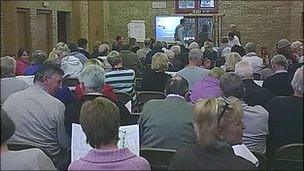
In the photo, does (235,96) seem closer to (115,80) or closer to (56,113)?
(56,113)

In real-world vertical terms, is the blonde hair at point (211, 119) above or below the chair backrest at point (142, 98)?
above

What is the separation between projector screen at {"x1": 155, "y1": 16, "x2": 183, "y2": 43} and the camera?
1753 centimetres

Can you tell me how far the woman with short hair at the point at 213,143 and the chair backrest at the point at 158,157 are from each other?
0.78 m

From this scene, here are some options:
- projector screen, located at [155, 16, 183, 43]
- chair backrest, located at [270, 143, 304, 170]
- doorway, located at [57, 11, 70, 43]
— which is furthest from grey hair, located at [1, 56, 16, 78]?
projector screen, located at [155, 16, 183, 43]

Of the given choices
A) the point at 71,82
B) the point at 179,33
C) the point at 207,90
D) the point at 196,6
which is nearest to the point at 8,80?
the point at 71,82

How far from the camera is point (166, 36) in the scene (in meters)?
17.8

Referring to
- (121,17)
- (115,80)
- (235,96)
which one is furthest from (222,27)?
(235,96)

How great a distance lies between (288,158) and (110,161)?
149 cm

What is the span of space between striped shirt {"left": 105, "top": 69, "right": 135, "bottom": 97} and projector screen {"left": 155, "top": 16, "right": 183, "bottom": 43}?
10.3 meters

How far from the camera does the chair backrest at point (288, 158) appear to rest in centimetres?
367

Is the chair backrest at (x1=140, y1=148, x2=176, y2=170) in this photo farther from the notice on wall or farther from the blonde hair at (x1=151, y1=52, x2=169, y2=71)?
the notice on wall

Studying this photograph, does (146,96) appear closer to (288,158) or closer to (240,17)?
(288,158)

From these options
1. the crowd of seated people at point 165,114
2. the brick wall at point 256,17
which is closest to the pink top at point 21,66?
the crowd of seated people at point 165,114

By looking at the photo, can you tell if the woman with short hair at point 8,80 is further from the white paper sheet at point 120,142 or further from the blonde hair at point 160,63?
the white paper sheet at point 120,142
